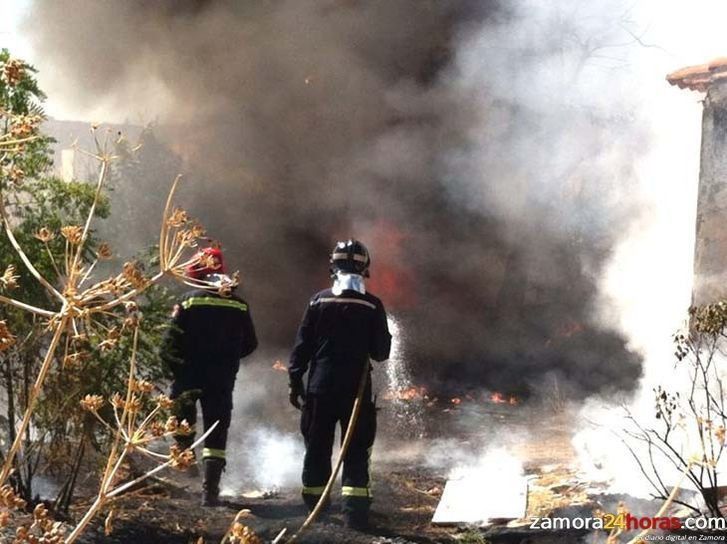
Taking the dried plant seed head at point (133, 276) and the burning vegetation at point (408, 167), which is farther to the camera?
the burning vegetation at point (408, 167)

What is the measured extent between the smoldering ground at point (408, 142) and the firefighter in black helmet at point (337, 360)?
6107 mm

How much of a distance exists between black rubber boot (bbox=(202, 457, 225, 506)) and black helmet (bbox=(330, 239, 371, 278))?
147cm

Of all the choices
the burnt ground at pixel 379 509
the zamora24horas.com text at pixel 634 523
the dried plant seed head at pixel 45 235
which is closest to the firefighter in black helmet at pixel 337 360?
the burnt ground at pixel 379 509

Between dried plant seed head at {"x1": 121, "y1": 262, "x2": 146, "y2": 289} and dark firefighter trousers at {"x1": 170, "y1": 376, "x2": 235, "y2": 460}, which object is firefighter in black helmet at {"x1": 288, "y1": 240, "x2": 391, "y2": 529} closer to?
dark firefighter trousers at {"x1": 170, "y1": 376, "x2": 235, "y2": 460}

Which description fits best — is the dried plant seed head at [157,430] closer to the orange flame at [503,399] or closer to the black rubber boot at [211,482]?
the black rubber boot at [211,482]

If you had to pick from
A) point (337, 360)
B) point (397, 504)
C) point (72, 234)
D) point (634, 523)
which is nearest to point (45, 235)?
point (72, 234)

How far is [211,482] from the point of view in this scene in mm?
5996

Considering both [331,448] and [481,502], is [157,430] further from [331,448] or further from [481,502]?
[481,502]

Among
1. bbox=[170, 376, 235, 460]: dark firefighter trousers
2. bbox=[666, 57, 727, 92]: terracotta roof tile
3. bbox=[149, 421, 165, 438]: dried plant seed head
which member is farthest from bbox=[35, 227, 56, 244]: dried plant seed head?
bbox=[666, 57, 727, 92]: terracotta roof tile

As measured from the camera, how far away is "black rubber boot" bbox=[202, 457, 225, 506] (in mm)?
5969

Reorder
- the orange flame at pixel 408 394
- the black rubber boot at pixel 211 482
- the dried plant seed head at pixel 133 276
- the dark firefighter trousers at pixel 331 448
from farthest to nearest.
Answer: the orange flame at pixel 408 394 → the black rubber boot at pixel 211 482 → the dark firefighter trousers at pixel 331 448 → the dried plant seed head at pixel 133 276

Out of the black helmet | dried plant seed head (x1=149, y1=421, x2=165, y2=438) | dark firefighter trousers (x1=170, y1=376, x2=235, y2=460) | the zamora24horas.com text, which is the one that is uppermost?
the black helmet

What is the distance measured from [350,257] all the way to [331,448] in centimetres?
120

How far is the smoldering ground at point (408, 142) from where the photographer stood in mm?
12742
